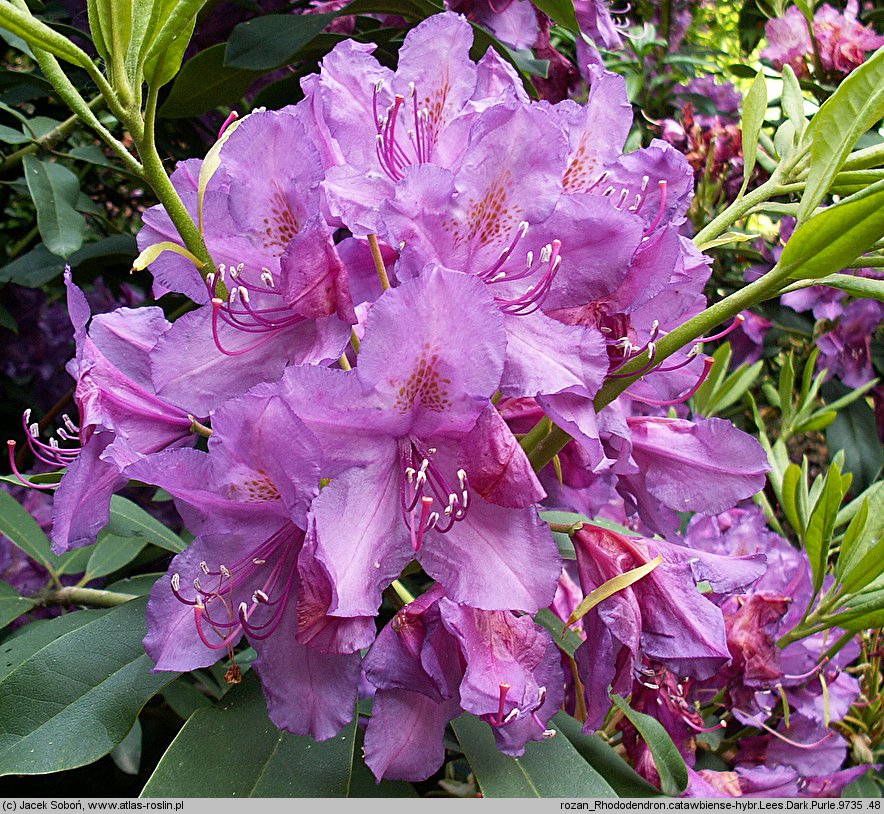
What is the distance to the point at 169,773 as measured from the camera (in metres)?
0.69

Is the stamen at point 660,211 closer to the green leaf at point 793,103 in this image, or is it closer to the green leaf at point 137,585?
the green leaf at point 793,103

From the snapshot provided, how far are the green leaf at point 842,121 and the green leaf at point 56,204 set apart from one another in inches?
39.7

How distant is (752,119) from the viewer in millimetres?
897

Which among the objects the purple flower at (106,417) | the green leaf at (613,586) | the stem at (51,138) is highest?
the purple flower at (106,417)

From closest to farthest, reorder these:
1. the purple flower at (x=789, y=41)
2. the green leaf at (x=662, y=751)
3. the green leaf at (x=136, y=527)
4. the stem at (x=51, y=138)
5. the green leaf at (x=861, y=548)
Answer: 1. the green leaf at (x=662, y=751)
2. the green leaf at (x=861, y=548)
3. the green leaf at (x=136, y=527)
4. the stem at (x=51, y=138)
5. the purple flower at (x=789, y=41)

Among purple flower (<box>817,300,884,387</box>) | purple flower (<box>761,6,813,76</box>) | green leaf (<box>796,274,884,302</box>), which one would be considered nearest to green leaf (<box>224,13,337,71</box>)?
green leaf (<box>796,274,884,302</box>)

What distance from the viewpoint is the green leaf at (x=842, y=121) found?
59 cm

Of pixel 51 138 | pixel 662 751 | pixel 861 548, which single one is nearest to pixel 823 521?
pixel 861 548

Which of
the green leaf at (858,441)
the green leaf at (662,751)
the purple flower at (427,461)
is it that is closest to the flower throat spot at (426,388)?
the purple flower at (427,461)

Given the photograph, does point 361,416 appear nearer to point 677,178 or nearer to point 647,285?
point 647,285

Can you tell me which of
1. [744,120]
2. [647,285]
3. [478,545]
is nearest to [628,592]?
[478,545]

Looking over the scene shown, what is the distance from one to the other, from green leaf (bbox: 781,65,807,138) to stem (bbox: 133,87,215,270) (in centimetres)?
60

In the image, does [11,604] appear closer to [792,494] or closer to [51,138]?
[51,138]
